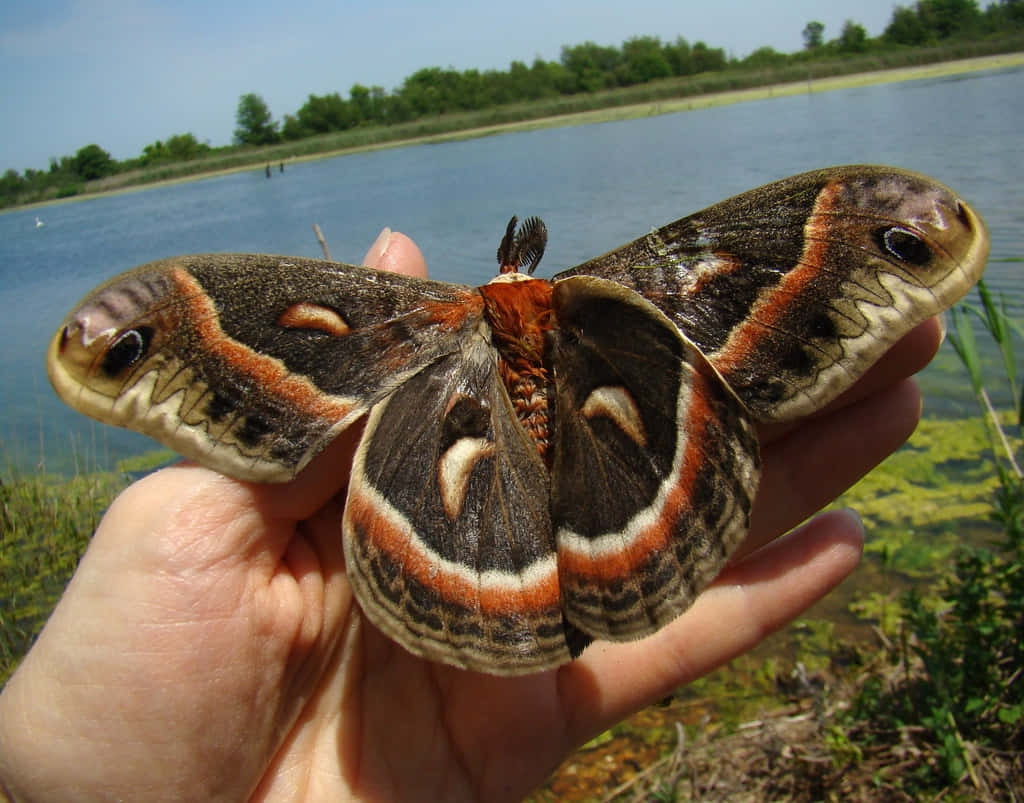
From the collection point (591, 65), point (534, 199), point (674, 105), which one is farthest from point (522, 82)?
point (534, 199)

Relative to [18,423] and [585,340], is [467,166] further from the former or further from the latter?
[585,340]

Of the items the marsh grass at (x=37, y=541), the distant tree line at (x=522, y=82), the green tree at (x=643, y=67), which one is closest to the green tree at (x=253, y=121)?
the distant tree line at (x=522, y=82)

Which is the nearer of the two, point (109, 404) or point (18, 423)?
point (109, 404)

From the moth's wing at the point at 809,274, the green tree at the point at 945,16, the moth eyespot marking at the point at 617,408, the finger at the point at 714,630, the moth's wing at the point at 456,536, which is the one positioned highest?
the green tree at the point at 945,16

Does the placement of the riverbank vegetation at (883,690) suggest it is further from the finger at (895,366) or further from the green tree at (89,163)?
the green tree at (89,163)

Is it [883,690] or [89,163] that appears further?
[89,163]

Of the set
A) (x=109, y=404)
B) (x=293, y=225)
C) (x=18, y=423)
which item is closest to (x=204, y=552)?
(x=109, y=404)

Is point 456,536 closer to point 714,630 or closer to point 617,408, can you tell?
point 617,408
